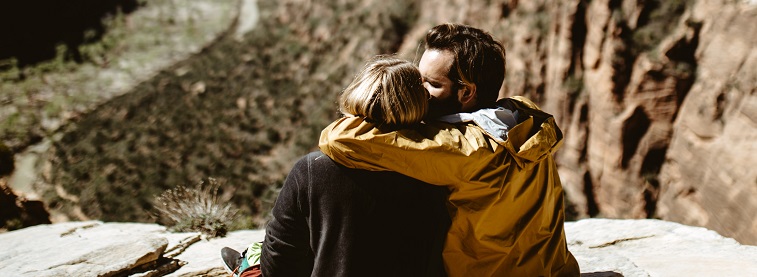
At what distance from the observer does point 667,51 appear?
9.69 meters

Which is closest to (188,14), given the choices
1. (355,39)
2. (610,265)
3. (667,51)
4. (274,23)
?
(274,23)

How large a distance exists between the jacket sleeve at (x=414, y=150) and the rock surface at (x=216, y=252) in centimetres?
177

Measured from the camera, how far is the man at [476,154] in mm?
1989

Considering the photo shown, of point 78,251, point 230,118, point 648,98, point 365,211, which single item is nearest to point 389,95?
point 365,211

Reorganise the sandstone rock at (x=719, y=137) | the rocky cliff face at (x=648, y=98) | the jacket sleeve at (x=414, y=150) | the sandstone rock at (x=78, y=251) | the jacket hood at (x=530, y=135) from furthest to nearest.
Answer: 1. the rocky cliff face at (x=648, y=98)
2. the sandstone rock at (x=719, y=137)
3. the sandstone rock at (x=78, y=251)
4. the jacket hood at (x=530, y=135)
5. the jacket sleeve at (x=414, y=150)

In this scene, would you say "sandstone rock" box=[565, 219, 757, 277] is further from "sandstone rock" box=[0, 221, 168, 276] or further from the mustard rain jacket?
"sandstone rock" box=[0, 221, 168, 276]

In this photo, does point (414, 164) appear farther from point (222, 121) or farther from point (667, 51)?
point (222, 121)

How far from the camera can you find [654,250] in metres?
4.16

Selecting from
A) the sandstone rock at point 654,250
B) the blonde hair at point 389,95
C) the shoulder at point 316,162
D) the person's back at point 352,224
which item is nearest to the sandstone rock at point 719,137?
the sandstone rock at point 654,250

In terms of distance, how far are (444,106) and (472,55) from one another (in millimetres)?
242

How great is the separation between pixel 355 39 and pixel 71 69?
11.7 metres

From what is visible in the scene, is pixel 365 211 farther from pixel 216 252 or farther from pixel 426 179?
pixel 216 252

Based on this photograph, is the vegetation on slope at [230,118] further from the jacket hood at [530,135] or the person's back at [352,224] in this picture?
the jacket hood at [530,135]

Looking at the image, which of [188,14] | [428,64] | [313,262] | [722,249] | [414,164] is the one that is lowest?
[722,249]
